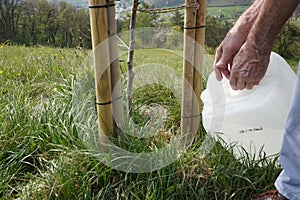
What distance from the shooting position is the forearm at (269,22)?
42.9 inches

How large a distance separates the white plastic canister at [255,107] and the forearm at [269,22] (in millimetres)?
347

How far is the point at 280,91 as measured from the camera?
1.56 metres

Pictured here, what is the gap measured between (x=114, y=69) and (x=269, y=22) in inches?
32.4

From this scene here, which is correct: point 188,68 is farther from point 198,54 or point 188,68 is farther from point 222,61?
point 222,61

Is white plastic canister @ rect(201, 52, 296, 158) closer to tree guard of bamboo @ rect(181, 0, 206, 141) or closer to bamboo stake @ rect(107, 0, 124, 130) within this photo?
tree guard of bamboo @ rect(181, 0, 206, 141)

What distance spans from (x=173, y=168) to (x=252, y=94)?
550 millimetres

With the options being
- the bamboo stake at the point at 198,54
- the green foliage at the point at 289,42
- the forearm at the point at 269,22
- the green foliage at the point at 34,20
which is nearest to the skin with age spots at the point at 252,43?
the forearm at the point at 269,22

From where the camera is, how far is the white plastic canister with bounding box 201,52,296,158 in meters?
1.55

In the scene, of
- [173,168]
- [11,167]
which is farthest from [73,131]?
[173,168]

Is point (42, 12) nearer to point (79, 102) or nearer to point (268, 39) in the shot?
point (79, 102)

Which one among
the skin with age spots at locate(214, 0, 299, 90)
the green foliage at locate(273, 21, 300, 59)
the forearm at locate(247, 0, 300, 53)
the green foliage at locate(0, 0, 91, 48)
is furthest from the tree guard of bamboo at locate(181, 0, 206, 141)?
the green foliage at locate(273, 21, 300, 59)

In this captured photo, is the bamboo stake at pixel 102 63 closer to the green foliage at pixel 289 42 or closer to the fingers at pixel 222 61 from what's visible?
the fingers at pixel 222 61

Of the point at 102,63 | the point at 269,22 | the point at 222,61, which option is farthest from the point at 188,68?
the point at 269,22

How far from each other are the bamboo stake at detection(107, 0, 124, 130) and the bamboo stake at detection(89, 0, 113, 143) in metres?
0.06
